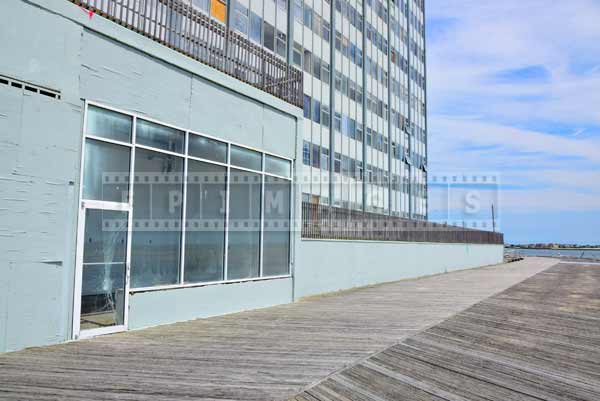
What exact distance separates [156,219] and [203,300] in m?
2.21

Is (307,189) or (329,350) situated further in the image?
(307,189)

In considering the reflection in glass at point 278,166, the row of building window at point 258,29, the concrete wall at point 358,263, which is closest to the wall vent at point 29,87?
the reflection in glass at point 278,166

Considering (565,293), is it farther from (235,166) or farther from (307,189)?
(307,189)

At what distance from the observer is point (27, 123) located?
24.8 feet

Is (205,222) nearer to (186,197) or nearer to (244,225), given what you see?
(186,197)

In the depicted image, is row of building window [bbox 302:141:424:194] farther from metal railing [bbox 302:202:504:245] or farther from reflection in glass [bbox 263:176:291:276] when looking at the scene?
reflection in glass [bbox 263:176:291:276]

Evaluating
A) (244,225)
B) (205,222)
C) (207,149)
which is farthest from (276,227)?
(207,149)

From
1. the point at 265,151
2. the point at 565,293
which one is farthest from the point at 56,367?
the point at 565,293

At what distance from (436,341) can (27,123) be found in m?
7.56

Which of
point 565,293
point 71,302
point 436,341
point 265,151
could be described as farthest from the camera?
point 565,293

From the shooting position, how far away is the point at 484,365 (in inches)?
278

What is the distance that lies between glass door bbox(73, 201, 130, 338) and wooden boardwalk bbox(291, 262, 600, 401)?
459 centimetres

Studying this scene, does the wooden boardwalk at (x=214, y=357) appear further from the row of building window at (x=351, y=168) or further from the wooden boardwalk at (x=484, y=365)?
the row of building window at (x=351, y=168)

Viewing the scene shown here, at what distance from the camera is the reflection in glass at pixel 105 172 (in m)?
8.57
